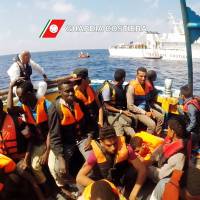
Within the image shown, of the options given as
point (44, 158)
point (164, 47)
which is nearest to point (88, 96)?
point (44, 158)

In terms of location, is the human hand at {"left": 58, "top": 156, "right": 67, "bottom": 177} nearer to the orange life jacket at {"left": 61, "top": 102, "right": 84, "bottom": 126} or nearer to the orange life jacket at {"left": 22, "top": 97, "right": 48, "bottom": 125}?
the orange life jacket at {"left": 61, "top": 102, "right": 84, "bottom": 126}

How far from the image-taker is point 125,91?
6.48 meters

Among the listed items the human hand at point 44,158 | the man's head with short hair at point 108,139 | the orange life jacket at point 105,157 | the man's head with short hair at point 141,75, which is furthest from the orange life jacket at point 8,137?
the man's head with short hair at point 141,75

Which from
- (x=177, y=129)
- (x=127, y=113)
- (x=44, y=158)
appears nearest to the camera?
(x=177, y=129)

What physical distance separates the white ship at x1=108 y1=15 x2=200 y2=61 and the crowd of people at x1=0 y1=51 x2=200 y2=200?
179ft

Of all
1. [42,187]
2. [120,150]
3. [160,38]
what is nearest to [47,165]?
[42,187]

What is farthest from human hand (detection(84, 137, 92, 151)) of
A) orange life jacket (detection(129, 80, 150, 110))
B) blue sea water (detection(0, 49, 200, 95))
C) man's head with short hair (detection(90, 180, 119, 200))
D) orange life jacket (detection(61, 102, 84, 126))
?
blue sea water (detection(0, 49, 200, 95))

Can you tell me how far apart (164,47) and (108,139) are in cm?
6359

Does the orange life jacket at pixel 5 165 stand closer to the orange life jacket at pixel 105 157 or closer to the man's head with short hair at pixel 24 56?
the orange life jacket at pixel 105 157

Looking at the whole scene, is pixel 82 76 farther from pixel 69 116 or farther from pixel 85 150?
pixel 85 150

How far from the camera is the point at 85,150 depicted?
472 centimetres

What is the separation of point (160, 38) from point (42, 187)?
6384 cm

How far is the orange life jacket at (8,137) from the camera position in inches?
168

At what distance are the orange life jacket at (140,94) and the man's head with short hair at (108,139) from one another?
9.50 feet
